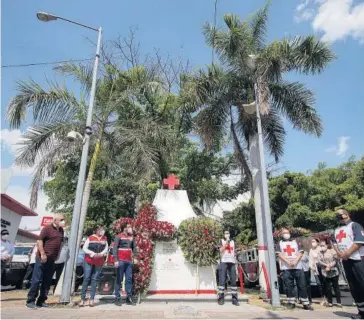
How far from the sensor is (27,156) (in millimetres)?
11469

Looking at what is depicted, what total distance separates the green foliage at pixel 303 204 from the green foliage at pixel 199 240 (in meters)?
12.2

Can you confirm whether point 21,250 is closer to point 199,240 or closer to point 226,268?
point 199,240

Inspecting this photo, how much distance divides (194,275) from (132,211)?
10858 millimetres

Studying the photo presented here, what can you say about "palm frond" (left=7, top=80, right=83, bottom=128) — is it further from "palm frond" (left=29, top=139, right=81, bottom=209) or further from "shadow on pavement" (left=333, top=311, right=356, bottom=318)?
"shadow on pavement" (left=333, top=311, right=356, bottom=318)

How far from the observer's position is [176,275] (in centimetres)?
934

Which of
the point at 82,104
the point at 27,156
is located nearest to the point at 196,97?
the point at 82,104

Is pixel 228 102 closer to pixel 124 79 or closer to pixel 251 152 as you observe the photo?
pixel 251 152

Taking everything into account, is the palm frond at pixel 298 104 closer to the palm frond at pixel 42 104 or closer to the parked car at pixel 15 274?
the palm frond at pixel 42 104

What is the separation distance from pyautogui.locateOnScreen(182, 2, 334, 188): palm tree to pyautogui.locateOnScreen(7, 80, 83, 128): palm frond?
437 cm

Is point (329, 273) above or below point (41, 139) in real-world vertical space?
below

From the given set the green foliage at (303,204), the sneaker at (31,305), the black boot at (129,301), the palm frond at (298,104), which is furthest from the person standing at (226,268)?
the green foliage at (303,204)

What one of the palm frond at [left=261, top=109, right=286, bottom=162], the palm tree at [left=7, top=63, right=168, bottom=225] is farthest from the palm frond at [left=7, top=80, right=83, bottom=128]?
the palm frond at [left=261, top=109, right=286, bottom=162]

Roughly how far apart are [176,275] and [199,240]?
3.94ft

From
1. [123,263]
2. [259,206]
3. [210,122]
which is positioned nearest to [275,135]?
[210,122]
